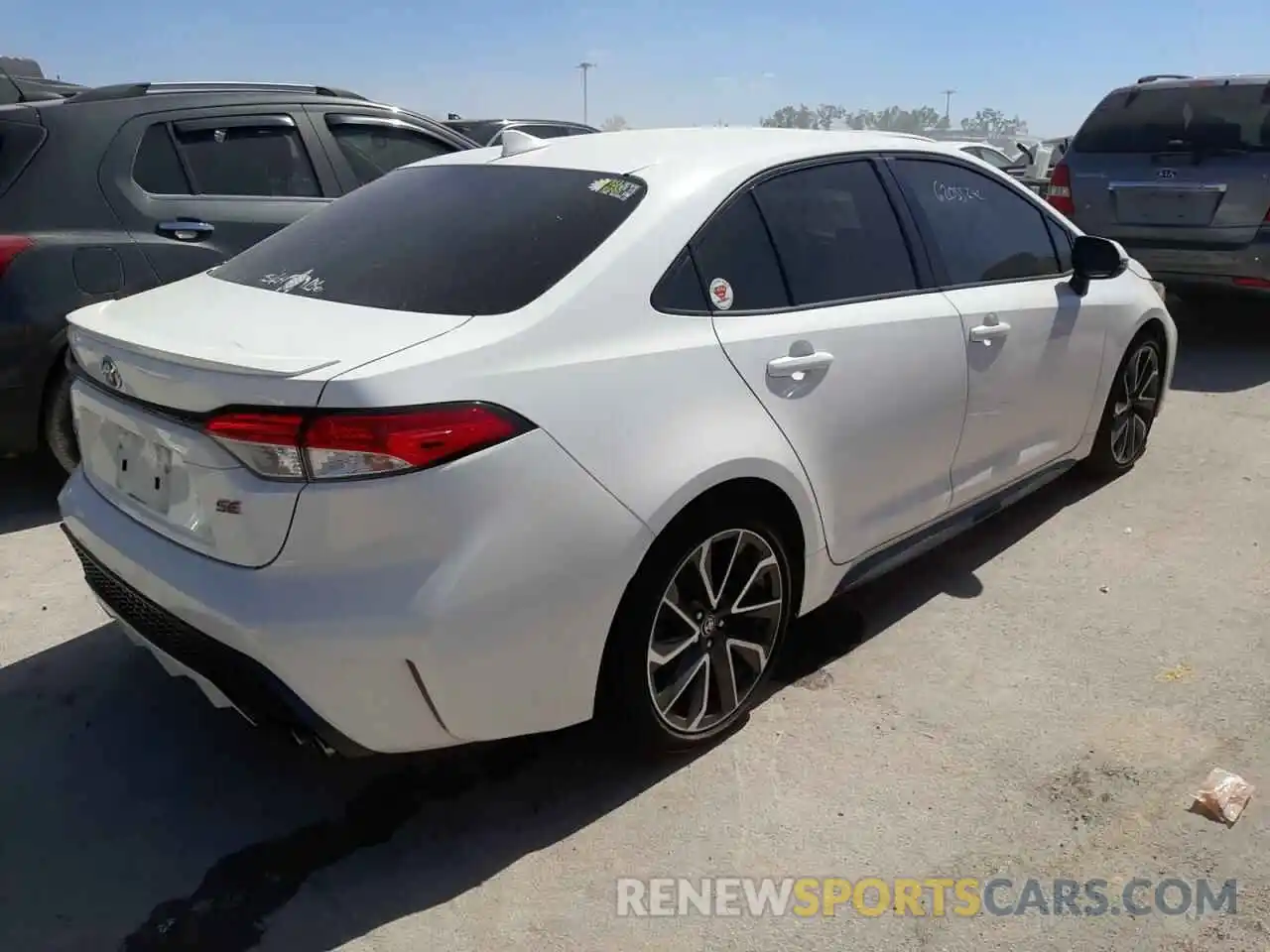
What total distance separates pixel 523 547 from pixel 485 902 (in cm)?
84

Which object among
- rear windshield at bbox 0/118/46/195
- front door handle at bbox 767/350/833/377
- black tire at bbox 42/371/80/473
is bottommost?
black tire at bbox 42/371/80/473

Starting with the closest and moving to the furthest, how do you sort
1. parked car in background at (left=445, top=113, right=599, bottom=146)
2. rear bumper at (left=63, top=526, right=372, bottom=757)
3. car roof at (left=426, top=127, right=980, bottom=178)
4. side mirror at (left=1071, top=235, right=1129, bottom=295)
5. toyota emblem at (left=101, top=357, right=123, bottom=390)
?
rear bumper at (left=63, top=526, right=372, bottom=757)
toyota emblem at (left=101, top=357, right=123, bottom=390)
car roof at (left=426, top=127, right=980, bottom=178)
side mirror at (left=1071, top=235, right=1129, bottom=295)
parked car in background at (left=445, top=113, right=599, bottom=146)

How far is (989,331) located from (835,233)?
0.71 metres

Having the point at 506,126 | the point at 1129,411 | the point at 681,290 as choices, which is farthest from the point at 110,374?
the point at 506,126

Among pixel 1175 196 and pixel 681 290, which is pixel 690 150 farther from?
pixel 1175 196

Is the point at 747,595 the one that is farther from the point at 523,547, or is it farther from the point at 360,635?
the point at 360,635

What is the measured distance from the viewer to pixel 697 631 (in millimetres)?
2730

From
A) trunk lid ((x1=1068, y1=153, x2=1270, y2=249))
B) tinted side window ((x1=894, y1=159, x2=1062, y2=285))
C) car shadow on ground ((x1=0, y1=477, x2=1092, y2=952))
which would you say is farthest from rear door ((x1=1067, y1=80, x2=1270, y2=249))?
car shadow on ground ((x1=0, y1=477, x2=1092, y2=952))

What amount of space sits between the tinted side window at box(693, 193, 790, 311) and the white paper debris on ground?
1.66m

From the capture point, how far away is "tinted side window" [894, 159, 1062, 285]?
3523 mm

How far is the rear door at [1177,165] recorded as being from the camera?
6672mm

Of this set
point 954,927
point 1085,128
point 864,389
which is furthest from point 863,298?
point 1085,128

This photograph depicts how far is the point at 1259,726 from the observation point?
3008mm

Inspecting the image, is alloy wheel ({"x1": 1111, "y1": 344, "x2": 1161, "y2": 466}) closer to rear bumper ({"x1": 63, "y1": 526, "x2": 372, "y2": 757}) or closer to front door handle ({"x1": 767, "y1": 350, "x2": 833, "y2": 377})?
front door handle ({"x1": 767, "y1": 350, "x2": 833, "y2": 377})
